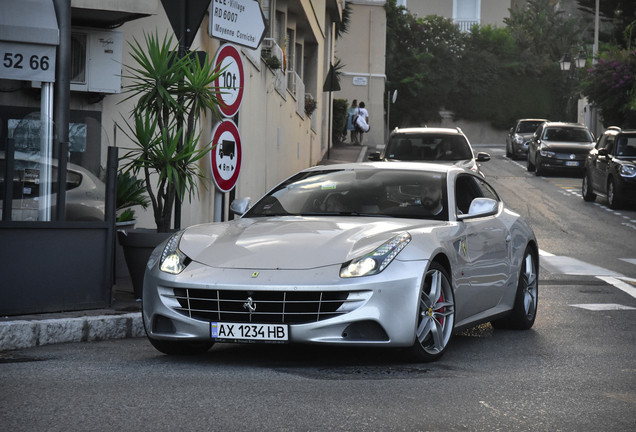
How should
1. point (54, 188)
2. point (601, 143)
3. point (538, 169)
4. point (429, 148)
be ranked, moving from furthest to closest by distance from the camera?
point (538, 169), point (601, 143), point (429, 148), point (54, 188)

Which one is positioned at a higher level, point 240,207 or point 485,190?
point 485,190

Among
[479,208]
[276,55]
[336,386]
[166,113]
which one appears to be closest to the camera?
[336,386]

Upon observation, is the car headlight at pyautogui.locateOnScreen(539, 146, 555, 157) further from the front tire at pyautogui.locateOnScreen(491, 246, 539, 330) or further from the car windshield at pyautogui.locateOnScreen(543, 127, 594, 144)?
the front tire at pyautogui.locateOnScreen(491, 246, 539, 330)

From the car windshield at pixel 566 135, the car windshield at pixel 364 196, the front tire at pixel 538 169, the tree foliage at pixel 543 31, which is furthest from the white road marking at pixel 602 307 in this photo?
the tree foliage at pixel 543 31

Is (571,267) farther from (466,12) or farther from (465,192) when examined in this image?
(466,12)

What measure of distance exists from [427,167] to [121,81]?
182 inches

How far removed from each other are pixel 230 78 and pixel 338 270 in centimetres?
395

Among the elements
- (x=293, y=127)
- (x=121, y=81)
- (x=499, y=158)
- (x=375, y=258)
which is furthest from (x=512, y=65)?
(x=375, y=258)

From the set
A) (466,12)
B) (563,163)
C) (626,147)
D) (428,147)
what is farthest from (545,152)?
(466,12)

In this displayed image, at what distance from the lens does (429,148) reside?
714 inches

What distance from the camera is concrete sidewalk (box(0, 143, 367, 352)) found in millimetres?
6430

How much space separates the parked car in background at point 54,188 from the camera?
6961 mm

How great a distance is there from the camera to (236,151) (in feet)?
30.7

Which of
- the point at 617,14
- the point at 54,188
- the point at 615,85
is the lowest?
the point at 54,188
